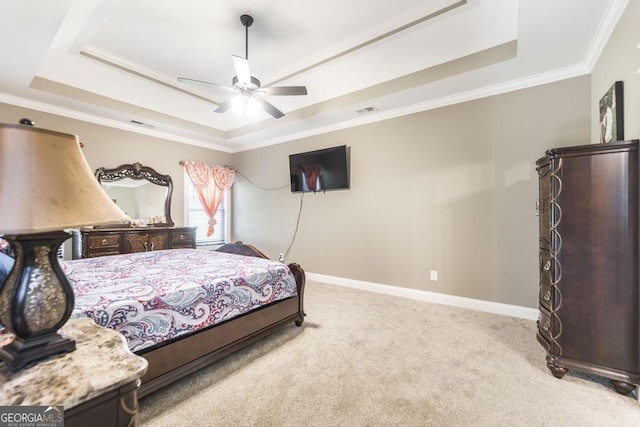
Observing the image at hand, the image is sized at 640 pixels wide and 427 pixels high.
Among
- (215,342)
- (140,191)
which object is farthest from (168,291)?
(140,191)

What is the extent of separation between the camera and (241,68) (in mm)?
2520

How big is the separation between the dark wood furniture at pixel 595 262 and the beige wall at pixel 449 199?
113 cm

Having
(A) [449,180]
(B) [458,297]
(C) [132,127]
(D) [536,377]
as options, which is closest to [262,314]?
(D) [536,377]

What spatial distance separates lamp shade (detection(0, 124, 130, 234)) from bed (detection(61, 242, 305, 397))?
94 centimetres

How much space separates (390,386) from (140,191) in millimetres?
4627

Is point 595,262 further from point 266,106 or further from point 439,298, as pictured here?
point 266,106

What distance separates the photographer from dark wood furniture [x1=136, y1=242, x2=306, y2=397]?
167 cm

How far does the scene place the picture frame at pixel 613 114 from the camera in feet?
6.55

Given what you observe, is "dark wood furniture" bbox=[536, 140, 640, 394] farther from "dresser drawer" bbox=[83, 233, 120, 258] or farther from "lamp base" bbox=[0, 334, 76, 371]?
"dresser drawer" bbox=[83, 233, 120, 258]

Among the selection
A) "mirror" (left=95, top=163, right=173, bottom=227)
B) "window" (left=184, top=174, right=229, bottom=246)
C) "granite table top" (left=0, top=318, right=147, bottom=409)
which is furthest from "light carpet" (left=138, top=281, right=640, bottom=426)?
"window" (left=184, top=174, right=229, bottom=246)

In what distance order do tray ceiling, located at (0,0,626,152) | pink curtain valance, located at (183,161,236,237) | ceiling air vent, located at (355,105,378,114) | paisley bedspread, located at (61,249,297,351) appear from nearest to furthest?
1. paisley bedspread, located at (61,249,297,351)
2. tray ceiling, located at (0,0,626,152)
3. ceiling air vent, located at (355,105,378,114)
4. pink curtain valance, located at (183,161,236,237)

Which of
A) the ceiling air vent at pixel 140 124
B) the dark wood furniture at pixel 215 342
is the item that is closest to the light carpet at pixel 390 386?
the dark wood furniture at pixel 215 342

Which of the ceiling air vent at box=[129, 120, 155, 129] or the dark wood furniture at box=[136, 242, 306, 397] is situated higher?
the ceiling air vent at box=[129, 120, 155, 129]

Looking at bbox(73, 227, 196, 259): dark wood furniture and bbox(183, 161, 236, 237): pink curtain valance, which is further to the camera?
bbox(183, 161, 236, 237): pink curtain valance
